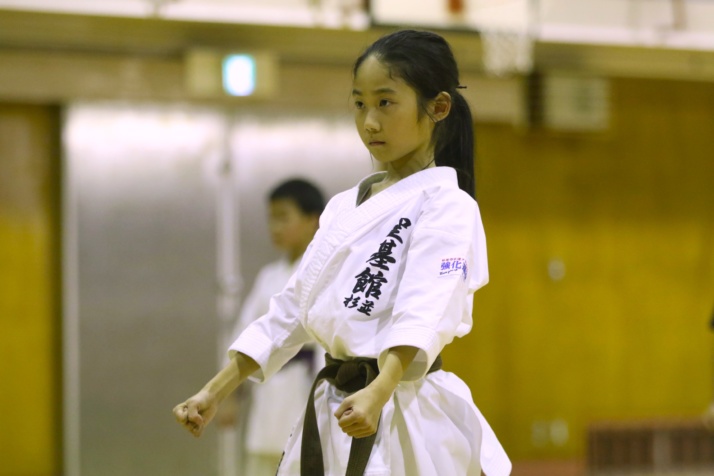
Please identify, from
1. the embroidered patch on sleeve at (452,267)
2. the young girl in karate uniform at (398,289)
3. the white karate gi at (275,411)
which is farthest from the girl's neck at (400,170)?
the white karate gi at (275,411)

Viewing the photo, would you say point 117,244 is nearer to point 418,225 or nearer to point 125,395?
point 125,395

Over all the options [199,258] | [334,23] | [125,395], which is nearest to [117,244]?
[199,258]

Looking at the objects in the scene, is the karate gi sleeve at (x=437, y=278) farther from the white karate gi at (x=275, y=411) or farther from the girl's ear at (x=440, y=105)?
the white karate gi at (x=275, y=411)

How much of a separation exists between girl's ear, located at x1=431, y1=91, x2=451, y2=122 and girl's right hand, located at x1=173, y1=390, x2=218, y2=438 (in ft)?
2.63

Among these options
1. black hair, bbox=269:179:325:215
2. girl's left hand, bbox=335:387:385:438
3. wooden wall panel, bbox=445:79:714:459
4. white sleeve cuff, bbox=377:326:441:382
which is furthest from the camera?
wooden wall panel, bbox=445:79:714:459

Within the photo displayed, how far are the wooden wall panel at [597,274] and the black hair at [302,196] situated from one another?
338cm

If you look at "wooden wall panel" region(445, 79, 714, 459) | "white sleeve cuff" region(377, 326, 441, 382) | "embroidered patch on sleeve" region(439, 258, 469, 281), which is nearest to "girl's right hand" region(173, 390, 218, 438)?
"white sleeve cuff" region(377, 326, 441, 382)

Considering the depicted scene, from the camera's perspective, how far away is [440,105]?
7.54 ft

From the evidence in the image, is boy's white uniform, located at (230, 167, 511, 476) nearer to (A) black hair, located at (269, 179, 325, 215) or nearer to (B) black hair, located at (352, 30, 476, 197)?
(B) black hair, located at (352, 30, 476, 197)

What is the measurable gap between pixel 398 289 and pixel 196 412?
519 mm

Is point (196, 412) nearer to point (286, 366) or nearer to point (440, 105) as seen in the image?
point (440, 105)

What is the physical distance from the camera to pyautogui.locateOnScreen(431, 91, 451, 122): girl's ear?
7.51 ft

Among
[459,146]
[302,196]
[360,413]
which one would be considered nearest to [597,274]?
[302,196]

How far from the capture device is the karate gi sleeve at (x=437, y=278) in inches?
81.5
